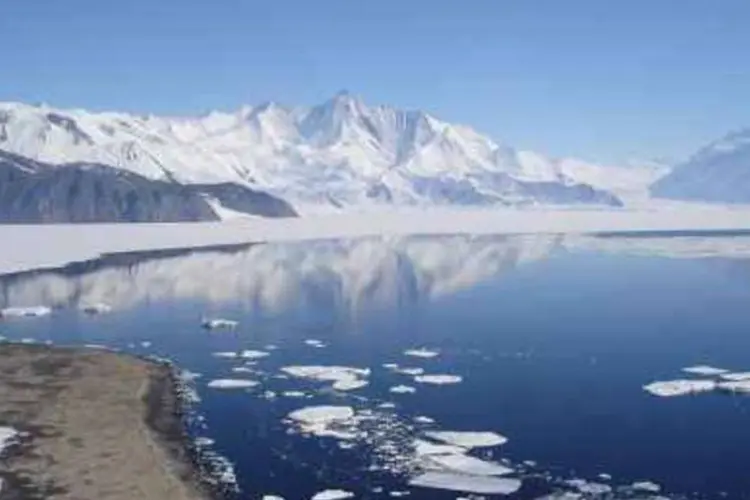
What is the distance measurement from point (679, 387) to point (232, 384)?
33.6 ft

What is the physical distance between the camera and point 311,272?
183ft

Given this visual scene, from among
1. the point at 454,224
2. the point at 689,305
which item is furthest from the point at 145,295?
the point at 454,224

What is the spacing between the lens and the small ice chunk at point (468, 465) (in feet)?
59.5

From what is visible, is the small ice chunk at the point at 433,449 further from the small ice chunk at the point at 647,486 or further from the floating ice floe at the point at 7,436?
the floating ice floe at the point at 7,436

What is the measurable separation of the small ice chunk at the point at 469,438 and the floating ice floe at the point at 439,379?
485 centimetres

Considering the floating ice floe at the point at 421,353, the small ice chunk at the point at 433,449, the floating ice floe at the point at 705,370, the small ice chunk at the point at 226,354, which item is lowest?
the small ice chunk at the point at 433,449

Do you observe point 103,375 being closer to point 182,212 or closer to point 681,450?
point 681,450

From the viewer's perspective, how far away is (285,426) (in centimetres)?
2147

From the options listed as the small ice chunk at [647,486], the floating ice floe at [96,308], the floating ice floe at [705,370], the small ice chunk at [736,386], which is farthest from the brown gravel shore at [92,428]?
the floating ice floe at [705,370]

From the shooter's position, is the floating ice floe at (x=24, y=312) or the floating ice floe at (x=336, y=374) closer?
the floating ice floe at (x=336, y=374)

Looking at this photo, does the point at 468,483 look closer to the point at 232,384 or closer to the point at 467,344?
the point at 232,384

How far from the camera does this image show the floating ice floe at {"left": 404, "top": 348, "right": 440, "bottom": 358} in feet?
96.1

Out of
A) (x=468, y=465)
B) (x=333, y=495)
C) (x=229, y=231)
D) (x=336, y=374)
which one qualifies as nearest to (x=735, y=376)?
(x=336, y=374)

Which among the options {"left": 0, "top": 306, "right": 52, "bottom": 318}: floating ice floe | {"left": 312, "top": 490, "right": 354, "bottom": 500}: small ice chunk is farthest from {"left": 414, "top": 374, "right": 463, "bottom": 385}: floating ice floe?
{"left": 0, "top": 306, "right": 52, "bottom": 318}: floating ice floe
